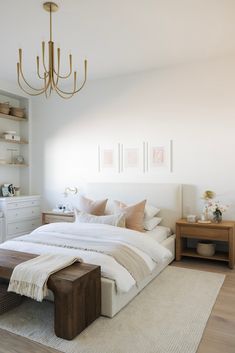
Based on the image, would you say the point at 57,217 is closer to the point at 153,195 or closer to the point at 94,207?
the point at 94,207

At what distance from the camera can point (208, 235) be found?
3.70 metres

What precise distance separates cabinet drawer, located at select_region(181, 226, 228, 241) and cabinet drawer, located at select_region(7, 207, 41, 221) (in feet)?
9.19

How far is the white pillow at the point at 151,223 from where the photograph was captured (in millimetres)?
3885

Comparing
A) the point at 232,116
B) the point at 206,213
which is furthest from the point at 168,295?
the point at 232,116

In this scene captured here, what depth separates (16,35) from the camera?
3.23 meters

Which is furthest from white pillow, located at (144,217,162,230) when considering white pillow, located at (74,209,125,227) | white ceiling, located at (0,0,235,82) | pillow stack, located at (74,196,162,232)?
white ceiling, located at (0,0,235,82)

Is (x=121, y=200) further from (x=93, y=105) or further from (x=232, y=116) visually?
(x=232, y=116)

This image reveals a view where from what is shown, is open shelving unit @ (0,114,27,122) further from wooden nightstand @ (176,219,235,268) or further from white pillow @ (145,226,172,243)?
wooden nightstand @ (176,219,235,268)

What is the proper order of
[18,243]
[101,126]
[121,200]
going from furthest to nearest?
[101,126]
[121,200]
[18,243]

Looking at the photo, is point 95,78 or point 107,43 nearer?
point 107,43

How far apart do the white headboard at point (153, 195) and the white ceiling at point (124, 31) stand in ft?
5.99

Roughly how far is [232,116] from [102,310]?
3.01 meters

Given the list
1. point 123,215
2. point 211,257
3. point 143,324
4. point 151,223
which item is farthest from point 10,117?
point 143,324

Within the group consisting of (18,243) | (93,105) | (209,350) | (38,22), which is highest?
(38,22)
